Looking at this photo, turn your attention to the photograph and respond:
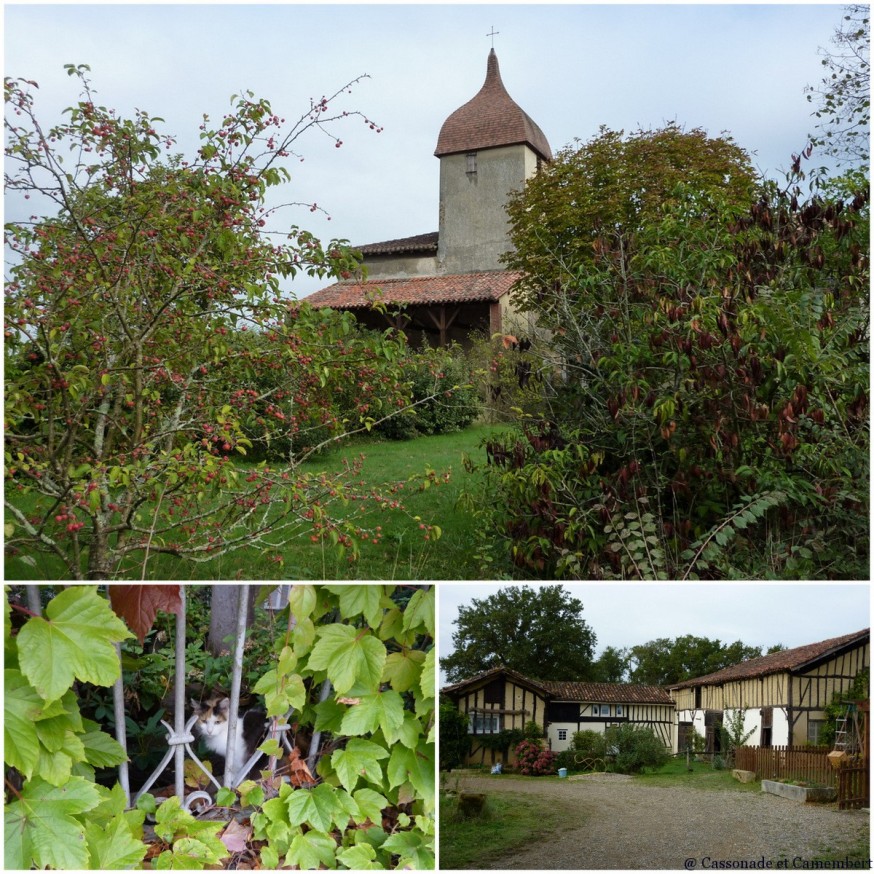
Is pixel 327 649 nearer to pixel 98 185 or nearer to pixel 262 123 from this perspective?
pixel 262 123

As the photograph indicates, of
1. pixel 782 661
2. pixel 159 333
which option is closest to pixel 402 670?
pixel 782 661

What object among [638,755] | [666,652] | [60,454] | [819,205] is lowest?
[638,755]

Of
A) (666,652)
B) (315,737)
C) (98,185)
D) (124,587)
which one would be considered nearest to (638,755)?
(666,652)

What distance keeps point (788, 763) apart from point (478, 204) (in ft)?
31.9

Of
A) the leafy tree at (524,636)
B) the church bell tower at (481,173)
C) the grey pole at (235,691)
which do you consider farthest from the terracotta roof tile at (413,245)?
the grey pole at (235,691)

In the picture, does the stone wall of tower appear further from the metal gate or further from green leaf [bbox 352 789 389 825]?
green leaf [bbox 352 789 389 825]

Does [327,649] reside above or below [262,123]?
below

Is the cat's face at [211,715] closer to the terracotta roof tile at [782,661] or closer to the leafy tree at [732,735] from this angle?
the terracotta roof tile at [782,661]

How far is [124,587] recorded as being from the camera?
2.02 metres

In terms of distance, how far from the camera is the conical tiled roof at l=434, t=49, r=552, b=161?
8.40 metres

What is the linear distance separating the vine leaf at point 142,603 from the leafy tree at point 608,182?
9.07 metres

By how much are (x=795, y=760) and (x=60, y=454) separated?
297 cm

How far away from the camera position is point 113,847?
78.6 inches

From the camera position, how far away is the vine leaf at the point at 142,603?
201 cm
